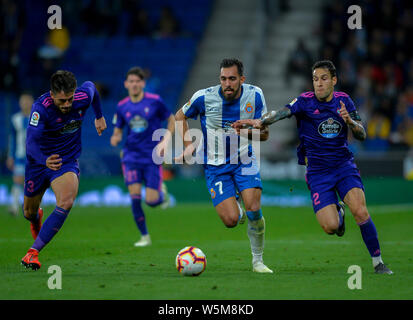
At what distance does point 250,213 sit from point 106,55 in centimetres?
1867

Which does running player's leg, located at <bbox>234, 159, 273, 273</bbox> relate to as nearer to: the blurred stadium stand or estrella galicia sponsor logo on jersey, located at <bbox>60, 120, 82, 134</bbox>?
estrella galicia sponsor logo on jersey, located at <bbox>60, 120, 82, 134</bbox>

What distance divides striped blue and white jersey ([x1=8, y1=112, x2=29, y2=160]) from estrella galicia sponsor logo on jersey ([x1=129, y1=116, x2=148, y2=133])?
4.95 metres

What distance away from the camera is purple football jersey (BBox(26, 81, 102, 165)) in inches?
368

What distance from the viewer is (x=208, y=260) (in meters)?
10.5

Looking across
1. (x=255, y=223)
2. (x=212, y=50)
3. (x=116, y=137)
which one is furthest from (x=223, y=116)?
A: (x=212, y=50)

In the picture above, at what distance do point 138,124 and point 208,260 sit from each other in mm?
3752

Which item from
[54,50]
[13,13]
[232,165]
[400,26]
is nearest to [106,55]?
[54,50]

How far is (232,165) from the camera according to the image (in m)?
9.66

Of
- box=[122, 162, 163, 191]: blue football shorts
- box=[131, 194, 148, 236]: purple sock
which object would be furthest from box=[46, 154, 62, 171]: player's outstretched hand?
box=[122, 162, 163, 191]: blue football shorts

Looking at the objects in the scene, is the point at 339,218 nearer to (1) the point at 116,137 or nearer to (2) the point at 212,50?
(1) the point at 116,137

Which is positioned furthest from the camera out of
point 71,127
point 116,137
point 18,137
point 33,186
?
point 18,137

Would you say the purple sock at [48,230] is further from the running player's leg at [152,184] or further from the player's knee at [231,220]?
the running player's leg at [152,184]

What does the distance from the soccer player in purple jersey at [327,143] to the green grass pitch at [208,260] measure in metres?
0.74

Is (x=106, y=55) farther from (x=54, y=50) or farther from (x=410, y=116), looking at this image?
(x=410, y=116)
